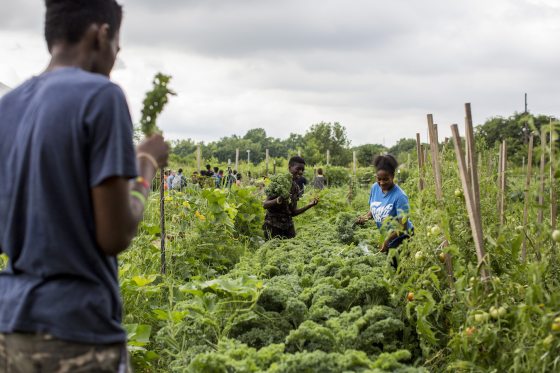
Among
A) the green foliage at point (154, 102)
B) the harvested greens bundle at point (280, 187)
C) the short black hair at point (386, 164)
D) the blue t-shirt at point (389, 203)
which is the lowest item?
the blue t-shirt at point (389, 203)

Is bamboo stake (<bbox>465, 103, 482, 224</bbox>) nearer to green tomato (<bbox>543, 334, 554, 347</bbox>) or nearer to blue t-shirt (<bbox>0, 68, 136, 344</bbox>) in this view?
green tomato (<bbox>543, 334, 554, 347</bbox>)

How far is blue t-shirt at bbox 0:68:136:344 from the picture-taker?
5.65 ft

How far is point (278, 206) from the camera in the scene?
26.8 ft

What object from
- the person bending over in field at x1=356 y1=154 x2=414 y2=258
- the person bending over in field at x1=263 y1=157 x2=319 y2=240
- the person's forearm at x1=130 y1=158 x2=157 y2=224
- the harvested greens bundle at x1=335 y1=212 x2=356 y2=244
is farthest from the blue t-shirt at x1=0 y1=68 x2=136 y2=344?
the person bending over in field at x1=263 y1=157 x2=319 y2=240

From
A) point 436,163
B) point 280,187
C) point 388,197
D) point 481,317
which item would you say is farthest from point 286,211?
point 481,317

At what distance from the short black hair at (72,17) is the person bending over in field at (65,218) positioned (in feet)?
0.42

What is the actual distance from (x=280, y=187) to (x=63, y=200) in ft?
20.0

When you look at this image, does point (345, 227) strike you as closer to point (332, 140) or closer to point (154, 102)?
point (154, 102)

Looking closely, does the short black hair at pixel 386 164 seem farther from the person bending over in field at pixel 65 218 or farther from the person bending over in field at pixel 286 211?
the person bending over in field at pixel 65 218

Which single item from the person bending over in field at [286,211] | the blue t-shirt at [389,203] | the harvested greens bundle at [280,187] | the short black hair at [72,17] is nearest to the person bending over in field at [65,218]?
the short black hair at [72,17]

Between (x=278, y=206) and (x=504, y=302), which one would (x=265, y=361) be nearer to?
(x=504, y=302)

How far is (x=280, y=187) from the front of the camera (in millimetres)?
7828

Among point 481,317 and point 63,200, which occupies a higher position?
Result: point 63,200

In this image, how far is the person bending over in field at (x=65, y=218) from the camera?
5.66 ft
